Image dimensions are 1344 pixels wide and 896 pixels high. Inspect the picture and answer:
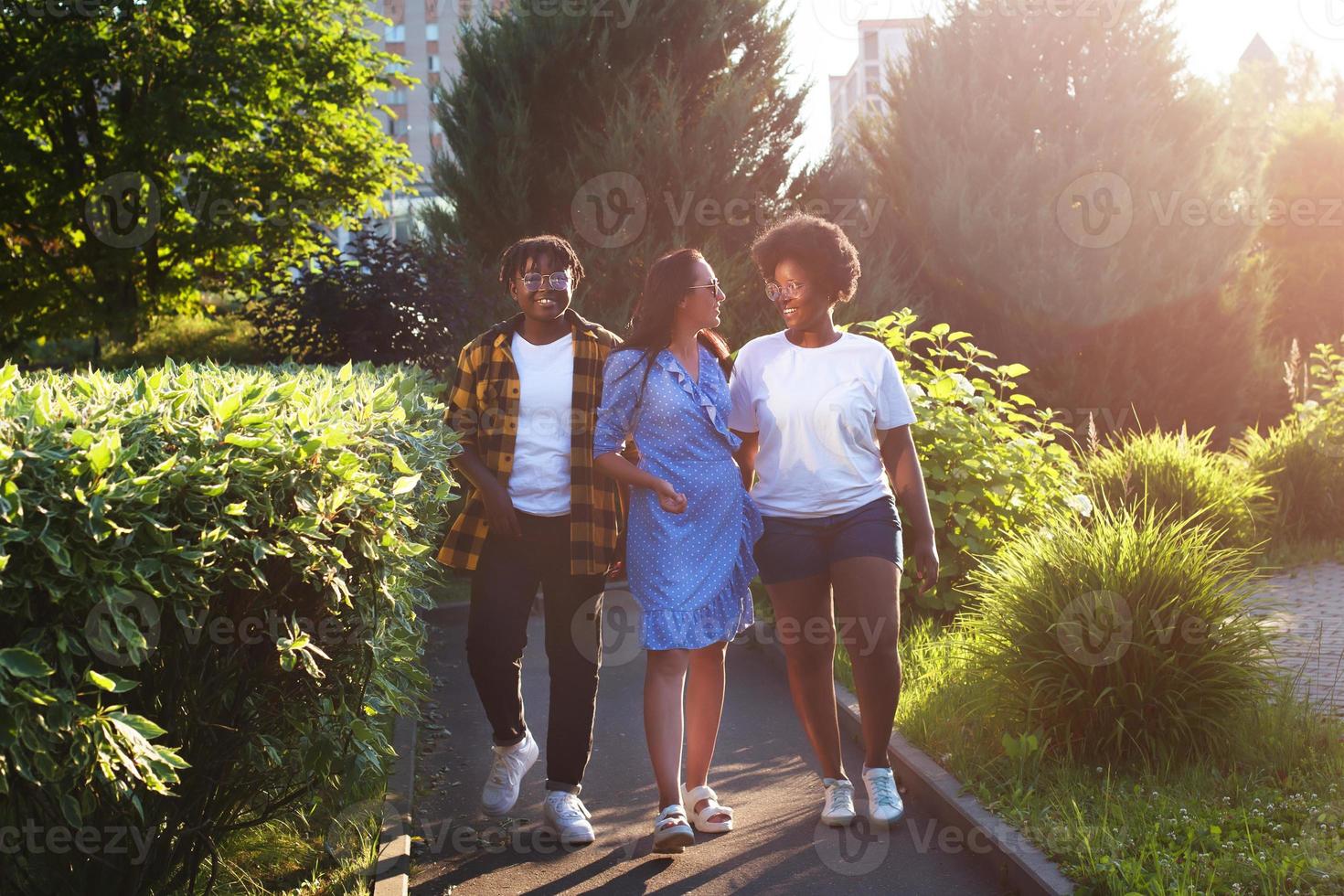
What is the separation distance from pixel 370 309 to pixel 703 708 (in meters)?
8.58

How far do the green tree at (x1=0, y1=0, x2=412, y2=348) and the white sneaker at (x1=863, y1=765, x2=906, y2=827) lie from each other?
20360 millimetres

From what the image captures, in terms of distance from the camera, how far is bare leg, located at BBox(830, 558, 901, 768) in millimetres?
4645

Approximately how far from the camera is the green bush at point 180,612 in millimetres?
2871

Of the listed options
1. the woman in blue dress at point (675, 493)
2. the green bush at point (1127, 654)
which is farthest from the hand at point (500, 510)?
the green bush at point (1127, 654)

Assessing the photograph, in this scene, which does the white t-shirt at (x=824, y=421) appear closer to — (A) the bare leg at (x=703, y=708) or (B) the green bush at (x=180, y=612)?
(A) the bare leg at (x=703, y=708)

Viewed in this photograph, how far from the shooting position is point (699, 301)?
15.4 feet

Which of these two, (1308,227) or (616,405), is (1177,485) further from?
(1308,227)

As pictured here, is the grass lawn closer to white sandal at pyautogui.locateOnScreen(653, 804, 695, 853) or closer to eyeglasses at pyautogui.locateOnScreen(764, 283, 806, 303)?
white sandal at pyautogui.locateOnScreen(653, 804, 695, 853)

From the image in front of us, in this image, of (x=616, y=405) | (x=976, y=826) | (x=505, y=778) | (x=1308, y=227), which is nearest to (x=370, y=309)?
(x=505, y=778)

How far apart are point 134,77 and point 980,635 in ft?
80.9

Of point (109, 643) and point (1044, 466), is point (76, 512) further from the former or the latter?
point (1044, 466)

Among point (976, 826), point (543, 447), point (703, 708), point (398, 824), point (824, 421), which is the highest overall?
point (824, 421)

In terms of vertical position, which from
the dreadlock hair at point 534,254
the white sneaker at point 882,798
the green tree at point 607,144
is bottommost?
the white sneaker at point 882,798

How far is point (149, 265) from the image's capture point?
86.8 feet
